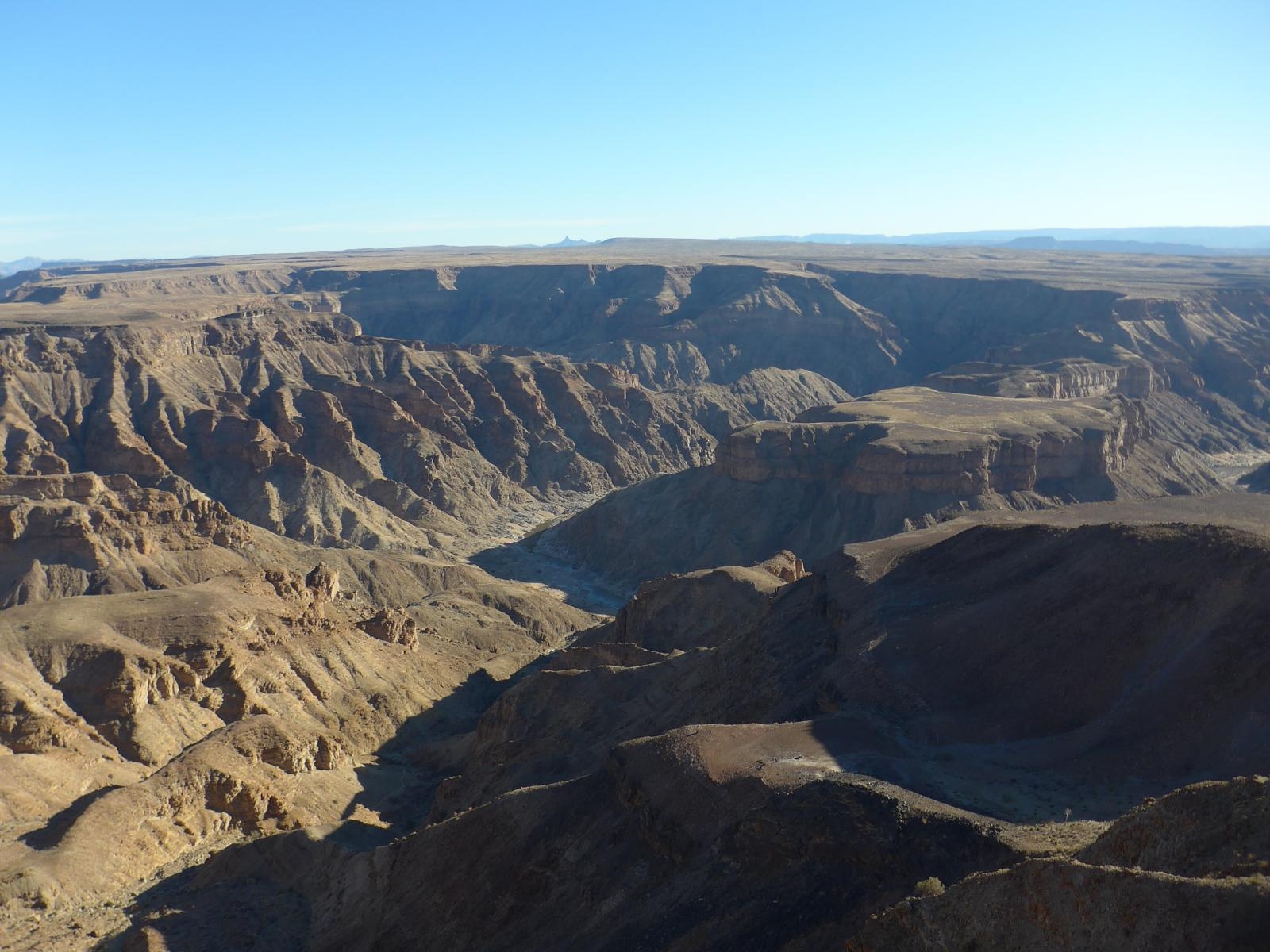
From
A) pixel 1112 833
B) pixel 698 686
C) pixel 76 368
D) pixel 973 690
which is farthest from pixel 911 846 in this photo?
pixel 76 368

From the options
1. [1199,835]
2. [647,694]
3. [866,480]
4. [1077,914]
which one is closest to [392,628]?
[647,694]

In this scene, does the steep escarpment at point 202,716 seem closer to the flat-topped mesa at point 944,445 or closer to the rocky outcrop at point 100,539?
the rocky outcrop at point 100,539

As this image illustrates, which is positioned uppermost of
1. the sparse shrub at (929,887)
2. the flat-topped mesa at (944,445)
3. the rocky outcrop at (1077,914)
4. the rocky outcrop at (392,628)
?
the rocky outcrop at (1077,914)

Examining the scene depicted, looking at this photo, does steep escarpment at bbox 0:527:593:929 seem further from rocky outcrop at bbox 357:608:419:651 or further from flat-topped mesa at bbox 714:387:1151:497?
flat-topped mesa at bbox 714:387:1151:497

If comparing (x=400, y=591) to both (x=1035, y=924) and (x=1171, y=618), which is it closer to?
(x=1171, y=618)

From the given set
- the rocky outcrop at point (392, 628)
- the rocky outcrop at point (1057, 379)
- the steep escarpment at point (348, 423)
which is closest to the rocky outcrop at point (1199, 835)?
the rocky outcrop at point (392, 628)

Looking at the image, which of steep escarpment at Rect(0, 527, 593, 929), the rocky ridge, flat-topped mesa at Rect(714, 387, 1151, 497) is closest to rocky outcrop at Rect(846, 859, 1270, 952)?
the rocky ridge

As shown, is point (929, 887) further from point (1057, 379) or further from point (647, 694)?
point (1057, 379)
